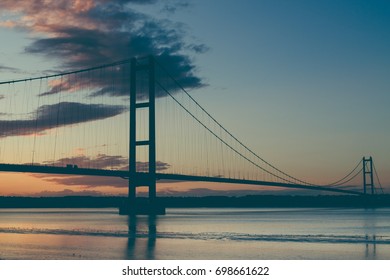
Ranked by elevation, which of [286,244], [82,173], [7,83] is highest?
[7,83]

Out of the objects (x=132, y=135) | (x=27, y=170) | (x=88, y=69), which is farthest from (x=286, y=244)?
(x=88, y=69)

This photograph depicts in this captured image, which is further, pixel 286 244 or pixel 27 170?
pixel 27 170

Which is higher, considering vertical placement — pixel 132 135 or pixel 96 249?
pixel 132 135

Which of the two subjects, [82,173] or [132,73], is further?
[132,73]

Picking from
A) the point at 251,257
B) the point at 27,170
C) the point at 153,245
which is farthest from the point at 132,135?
the point at 251,257

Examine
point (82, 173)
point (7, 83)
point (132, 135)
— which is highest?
point (7, 83)
